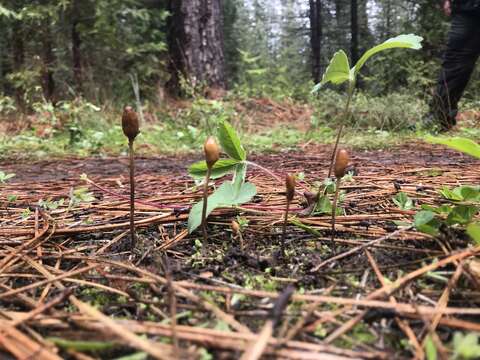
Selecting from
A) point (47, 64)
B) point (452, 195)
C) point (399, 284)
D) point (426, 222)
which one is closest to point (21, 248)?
point (399, 284)

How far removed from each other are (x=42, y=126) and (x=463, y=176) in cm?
523

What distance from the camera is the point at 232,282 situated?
910mm

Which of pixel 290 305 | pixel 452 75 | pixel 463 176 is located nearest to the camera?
pixel 290 305

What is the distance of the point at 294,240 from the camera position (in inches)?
44.7

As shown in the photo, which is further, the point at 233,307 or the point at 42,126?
the point at 42,126

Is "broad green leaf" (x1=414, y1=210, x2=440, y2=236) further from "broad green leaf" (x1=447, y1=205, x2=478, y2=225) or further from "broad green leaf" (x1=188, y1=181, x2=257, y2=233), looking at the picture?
"broad green leaf" (x1=188, y1=181, x2=257, y2=233)

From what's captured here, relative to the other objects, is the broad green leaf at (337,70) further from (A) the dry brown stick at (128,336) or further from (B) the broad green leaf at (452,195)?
(A) the dry brown stick at (128,336)

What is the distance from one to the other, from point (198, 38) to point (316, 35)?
1595 centimetres

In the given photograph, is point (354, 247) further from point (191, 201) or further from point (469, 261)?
point (191, 201)

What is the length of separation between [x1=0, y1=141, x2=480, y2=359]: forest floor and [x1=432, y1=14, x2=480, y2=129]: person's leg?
3.32 metres

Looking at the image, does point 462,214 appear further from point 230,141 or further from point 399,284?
point 230,141

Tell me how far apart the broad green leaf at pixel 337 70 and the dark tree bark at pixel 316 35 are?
64.0 ft

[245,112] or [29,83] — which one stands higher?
[29,83]

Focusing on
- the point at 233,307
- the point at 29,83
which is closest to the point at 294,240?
the point at 233,307
